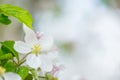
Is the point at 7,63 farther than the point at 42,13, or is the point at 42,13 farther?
the point at 42,13

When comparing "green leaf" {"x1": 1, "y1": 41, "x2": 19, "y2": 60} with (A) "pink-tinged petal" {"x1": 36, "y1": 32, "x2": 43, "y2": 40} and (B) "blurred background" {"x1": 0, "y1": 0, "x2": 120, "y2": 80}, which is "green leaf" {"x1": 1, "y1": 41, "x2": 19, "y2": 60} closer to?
(A) "pink-tinged petal" {"x1": 36, "y1": 32, "x2": 43, "y2": 40}

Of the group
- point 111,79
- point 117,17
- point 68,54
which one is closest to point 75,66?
point 68,54

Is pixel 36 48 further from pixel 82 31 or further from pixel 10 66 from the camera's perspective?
pixel 82 31

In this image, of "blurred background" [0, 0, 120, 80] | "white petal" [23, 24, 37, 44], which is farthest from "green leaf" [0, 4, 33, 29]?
"blurred background" [0, 0, 120, 80]

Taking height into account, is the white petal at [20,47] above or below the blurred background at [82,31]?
below

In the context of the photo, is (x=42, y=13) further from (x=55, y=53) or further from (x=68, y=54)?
(x=55, y=53)

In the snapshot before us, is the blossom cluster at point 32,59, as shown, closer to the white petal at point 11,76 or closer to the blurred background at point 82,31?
the white petal at point 11,76

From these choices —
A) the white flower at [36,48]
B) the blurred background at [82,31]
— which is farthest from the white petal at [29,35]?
the blurred background at [82,31]
